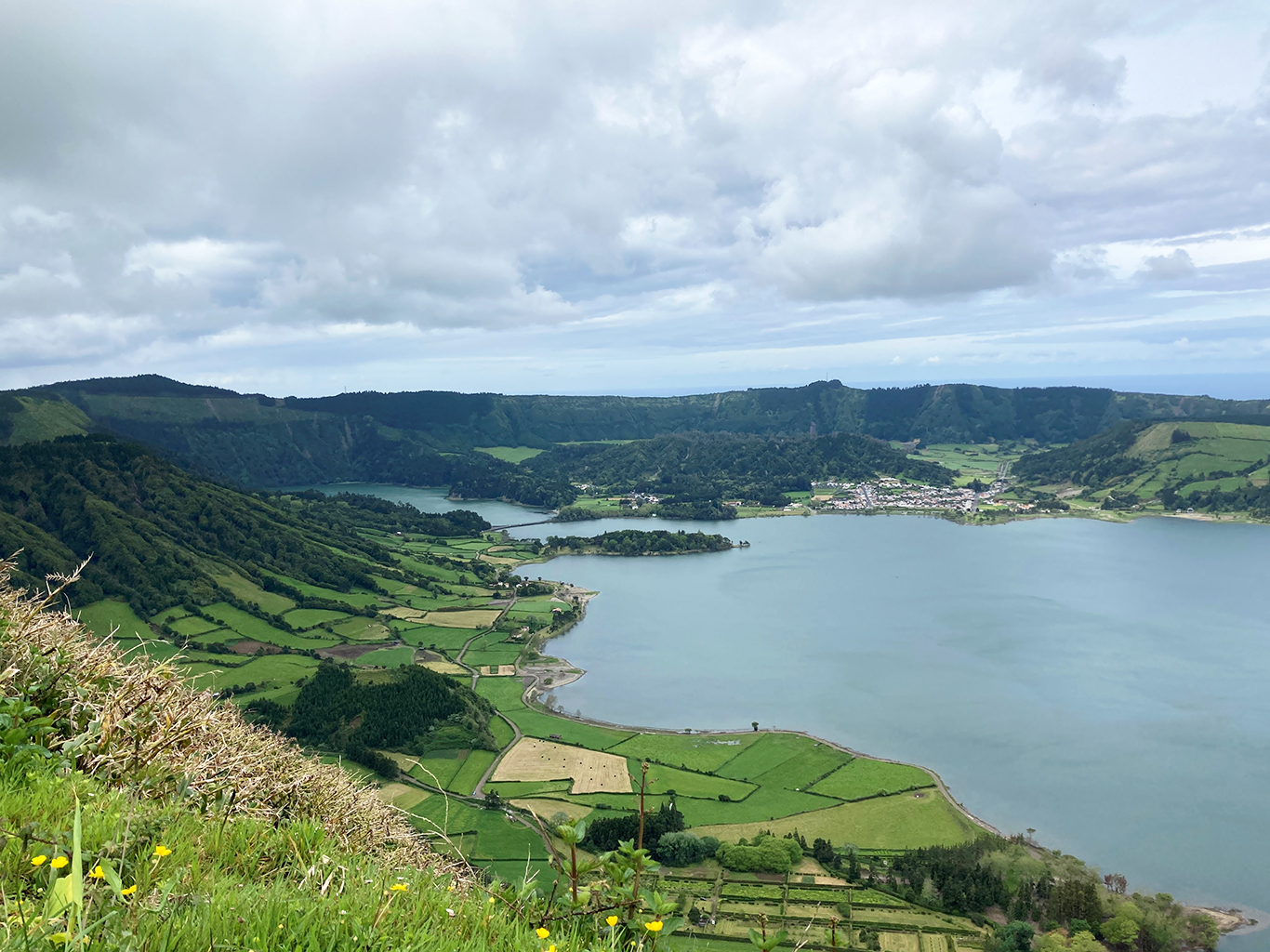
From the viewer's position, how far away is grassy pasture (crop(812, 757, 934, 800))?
37.5 m

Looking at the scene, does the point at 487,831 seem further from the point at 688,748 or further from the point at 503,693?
the point at 503,693

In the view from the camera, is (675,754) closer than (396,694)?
Yes

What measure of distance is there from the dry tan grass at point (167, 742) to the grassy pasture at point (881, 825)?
110 feet

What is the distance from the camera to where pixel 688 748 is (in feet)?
141

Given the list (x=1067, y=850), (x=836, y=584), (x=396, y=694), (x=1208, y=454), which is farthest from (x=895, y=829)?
(x=1208, y=454)

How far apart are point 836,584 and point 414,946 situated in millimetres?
84992

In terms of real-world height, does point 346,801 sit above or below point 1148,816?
above

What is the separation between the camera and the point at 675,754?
42312 mm

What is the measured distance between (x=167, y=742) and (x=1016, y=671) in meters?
60.5

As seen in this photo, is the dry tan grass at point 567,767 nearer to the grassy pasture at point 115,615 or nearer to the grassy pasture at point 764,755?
the grassy pasture at point 764,755

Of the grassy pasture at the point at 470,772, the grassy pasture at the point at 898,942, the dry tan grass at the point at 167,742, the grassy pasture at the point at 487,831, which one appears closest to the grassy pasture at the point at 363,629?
the grassy pasture at the point at 470,772

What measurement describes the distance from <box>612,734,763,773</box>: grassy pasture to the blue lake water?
2.54 m

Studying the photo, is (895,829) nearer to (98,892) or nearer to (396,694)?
(396,694)

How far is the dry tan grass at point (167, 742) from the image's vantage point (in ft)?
11.1
